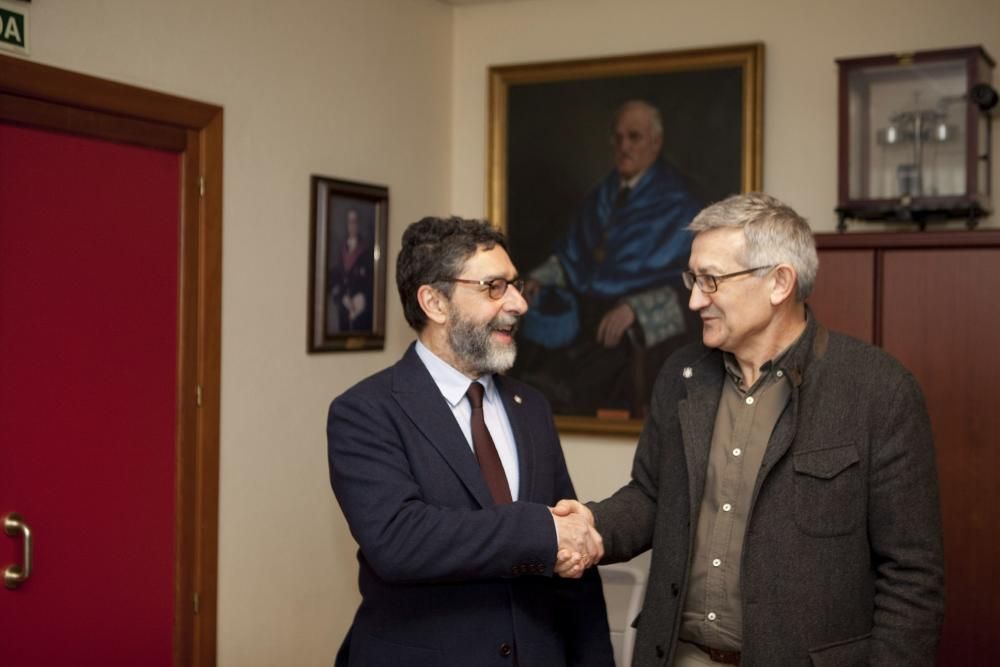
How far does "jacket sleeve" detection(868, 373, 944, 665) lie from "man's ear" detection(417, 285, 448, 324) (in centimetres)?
102

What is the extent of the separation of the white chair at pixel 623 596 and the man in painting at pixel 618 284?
1064 millimetres

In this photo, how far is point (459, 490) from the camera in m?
2.47

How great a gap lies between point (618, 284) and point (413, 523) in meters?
2.95

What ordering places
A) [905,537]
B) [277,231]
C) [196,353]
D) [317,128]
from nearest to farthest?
[905,537], [196,353], [277,231], [317,128]

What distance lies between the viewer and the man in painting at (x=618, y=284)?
16.4ft

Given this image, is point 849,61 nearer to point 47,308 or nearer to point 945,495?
point 945,495

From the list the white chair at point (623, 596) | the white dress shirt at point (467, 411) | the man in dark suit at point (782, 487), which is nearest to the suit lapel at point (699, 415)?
the man in dark suit at point (782, 487)

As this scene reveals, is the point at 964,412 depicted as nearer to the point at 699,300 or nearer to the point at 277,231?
the point at 699,300

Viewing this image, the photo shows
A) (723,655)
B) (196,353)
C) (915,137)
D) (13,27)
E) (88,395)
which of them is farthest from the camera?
(915,137)

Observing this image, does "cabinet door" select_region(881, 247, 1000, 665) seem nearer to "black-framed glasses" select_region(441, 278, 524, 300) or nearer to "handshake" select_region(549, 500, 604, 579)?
"handshake" select_region(549, 500, 604, 579)

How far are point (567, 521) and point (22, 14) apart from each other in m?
2.14

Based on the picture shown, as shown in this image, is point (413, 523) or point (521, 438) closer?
point (413, 523)

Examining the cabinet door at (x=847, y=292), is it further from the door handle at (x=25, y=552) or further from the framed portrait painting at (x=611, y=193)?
the door handle at (x=25, y=552)

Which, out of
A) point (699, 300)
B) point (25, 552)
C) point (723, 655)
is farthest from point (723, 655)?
point (25, 552)
